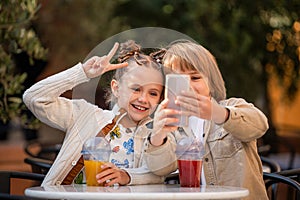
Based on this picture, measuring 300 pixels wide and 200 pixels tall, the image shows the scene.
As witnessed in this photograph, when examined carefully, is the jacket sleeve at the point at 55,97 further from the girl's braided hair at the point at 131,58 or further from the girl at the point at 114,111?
the girl's braided hair at the point at 131,58

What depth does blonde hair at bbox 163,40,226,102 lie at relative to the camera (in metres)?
2.95

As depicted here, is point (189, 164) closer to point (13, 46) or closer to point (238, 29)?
point (13, 46)

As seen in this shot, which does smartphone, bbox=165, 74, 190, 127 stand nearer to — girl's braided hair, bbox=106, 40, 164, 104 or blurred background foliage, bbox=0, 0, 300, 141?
girl's braided hair, bbox=106, 40, 164, 104

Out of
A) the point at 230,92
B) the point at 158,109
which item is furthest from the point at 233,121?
the point at 230,92

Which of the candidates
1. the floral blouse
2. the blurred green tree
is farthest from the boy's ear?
the blurred green tree

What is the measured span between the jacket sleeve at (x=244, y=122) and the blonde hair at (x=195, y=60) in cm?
10

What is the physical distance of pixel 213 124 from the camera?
124 inches

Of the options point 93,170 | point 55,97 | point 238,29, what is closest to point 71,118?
point 55,97

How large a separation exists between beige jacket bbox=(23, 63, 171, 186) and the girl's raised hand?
23mm

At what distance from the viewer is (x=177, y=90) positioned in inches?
108

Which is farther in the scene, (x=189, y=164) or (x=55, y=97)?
(x=55, y=97)

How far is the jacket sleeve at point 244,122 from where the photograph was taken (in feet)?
9.50

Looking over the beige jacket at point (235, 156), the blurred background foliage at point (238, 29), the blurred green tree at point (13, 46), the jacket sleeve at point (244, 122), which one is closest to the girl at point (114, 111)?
the beige jacket at point (235, 156)

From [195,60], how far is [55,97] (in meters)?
0.53
